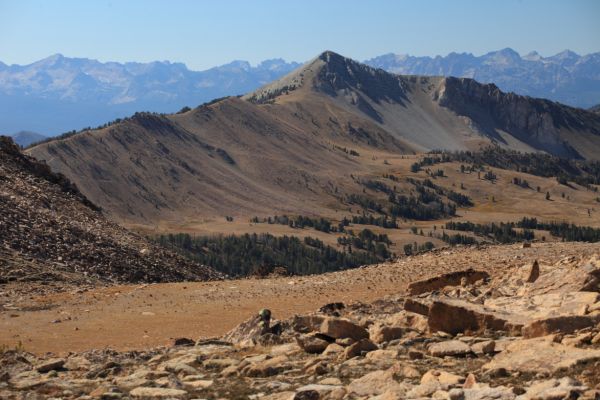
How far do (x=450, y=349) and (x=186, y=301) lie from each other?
11.4m

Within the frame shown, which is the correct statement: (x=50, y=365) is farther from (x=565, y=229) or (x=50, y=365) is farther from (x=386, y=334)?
(x=565, y=229)

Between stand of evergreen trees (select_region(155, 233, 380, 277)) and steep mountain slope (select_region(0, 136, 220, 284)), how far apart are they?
57401 mm

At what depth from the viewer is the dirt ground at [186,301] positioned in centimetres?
1769

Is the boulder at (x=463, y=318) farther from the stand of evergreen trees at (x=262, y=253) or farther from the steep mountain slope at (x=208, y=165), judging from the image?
the steep mountain slope at (x=208, y=165)

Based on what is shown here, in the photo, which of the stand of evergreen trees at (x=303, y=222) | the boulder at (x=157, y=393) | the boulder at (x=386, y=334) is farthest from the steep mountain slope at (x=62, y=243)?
the stand of evergreen trees at (x=303, y=222)

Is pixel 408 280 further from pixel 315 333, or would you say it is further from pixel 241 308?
pixel 315 333

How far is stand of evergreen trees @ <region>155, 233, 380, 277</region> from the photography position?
93.9 m

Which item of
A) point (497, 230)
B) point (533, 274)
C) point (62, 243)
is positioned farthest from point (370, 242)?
point (533, 274)

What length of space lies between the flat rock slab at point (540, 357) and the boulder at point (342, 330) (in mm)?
3060

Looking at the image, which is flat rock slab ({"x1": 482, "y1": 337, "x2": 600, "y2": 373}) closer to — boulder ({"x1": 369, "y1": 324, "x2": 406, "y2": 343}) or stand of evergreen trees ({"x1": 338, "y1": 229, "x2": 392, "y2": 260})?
boulder ({"x1": 369, "y1": 324, "x2": 406, "y2": 343})

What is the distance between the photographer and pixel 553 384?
9.17m

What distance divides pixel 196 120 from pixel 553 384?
16086cm

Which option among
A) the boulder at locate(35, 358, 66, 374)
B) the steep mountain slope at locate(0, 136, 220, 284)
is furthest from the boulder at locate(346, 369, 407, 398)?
the steep mountain slope at locate(0, 136, 220, 284)

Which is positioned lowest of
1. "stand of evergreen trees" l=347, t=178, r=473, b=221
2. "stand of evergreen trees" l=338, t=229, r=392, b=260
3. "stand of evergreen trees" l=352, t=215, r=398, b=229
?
"stand of evergreen trees" l=338, t=229, r=392, b=260
